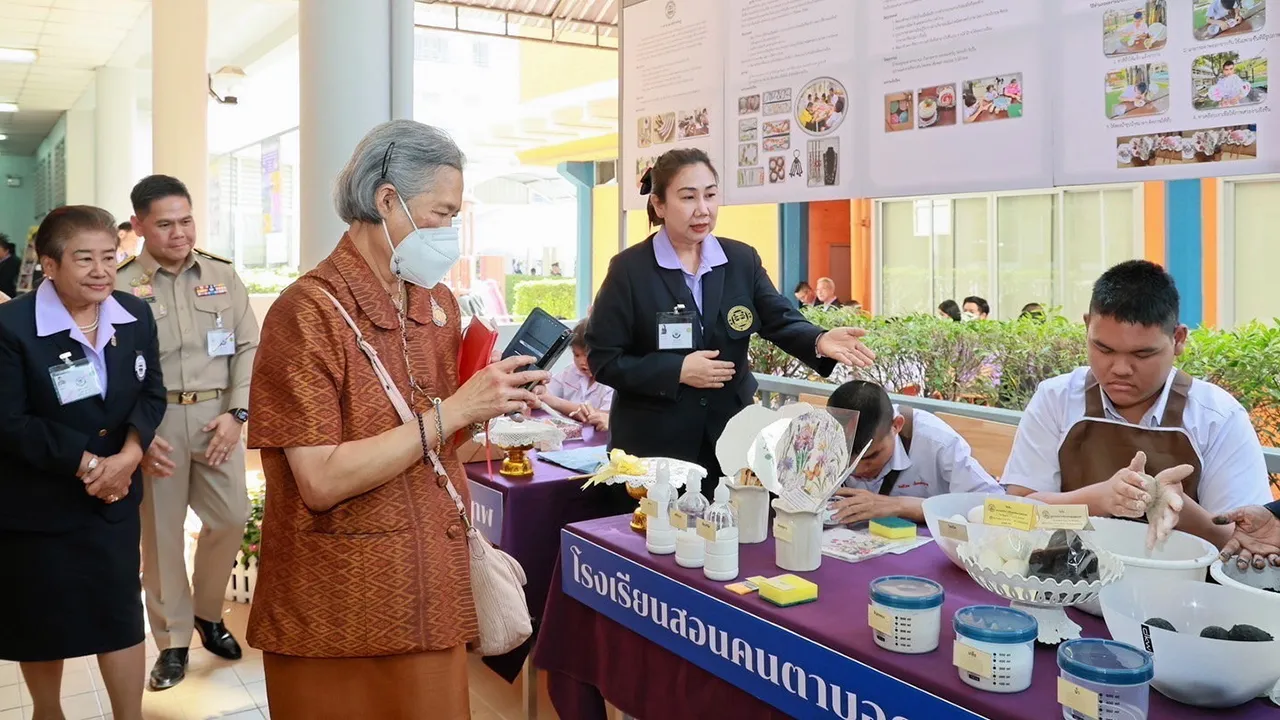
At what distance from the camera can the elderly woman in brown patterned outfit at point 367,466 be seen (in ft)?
4.68

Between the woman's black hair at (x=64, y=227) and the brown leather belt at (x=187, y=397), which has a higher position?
the woman's black hair at (x=64, y=227)

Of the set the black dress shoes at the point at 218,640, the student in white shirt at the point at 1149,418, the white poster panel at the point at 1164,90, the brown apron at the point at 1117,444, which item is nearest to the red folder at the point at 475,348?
the student in white shirt at the point at 1149,418

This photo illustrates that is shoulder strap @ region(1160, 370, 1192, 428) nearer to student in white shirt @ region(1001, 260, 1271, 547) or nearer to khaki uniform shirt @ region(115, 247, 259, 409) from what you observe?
student in white shirt @ region(1001, 260, 1271, 547)

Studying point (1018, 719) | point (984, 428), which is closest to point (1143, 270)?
point (1018, 719)

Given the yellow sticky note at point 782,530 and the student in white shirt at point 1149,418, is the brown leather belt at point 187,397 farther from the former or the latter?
the student in white shirt at point 1149,418

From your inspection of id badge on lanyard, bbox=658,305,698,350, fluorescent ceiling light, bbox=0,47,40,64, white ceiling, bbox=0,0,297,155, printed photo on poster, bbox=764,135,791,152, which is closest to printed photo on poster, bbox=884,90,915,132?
printed photo on poster, bbox=764,135,791,152

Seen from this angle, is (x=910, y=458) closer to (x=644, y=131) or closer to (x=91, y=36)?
(x=644, y=131)

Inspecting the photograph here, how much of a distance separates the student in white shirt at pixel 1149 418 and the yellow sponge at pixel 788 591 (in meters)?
0.60

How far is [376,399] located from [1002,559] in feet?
3.26

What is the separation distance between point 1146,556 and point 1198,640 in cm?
50

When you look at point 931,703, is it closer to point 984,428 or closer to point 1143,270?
point 1143,270

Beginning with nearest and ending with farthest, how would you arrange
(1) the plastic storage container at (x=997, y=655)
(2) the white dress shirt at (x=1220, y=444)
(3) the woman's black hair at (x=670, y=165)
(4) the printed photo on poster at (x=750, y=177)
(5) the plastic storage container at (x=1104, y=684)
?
(5) the plastic storage container at (x=1104, y=684) → (1) the plastic storage container at (x=997, y=655) → (2) the white dress shirt at (x=1220, y=444) → (3) the woman's black hair at (x=670, y=165) → (4) the printed photo on poster at (x=750, y=177)

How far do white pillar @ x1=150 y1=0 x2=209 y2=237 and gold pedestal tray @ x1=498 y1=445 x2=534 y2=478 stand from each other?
20.9ft

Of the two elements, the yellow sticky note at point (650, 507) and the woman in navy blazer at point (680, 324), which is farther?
the woman in navy blazer at point (680, 324)
